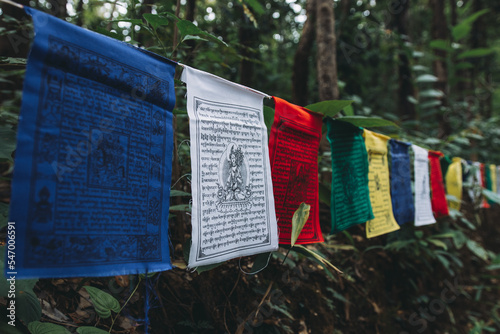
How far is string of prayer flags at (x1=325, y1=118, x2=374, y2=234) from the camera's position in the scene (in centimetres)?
147

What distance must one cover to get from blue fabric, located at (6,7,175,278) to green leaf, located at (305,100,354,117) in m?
0.68

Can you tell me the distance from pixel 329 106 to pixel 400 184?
84 cm

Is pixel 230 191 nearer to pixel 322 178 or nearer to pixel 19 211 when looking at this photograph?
pixel 19 211

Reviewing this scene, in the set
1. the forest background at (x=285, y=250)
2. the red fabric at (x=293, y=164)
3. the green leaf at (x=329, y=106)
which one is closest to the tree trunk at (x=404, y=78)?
the forest background at (x=285, y=250)

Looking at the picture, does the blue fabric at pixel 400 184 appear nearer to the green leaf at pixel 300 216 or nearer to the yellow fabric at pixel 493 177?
the green leaf at pixel 300 216

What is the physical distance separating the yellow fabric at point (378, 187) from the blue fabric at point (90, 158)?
44.2 inches

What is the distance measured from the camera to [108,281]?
1230 millimetres

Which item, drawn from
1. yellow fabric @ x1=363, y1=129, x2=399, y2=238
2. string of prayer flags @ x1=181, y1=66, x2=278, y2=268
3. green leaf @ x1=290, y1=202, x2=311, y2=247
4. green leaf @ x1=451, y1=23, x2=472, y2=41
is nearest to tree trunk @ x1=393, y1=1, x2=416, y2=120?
green leaf @ x1=451, y1=23, x2=472, y2=41

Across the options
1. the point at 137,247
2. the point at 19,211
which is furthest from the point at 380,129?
the point at 19,211

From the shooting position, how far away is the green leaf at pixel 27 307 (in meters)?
0.87

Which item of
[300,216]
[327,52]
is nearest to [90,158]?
[300,216]

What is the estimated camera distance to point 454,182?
2635 mm

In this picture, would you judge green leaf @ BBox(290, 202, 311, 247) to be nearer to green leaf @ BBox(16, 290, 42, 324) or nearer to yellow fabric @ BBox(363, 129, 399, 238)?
yellow fabric @ BBox(363, 129, 399, 238)

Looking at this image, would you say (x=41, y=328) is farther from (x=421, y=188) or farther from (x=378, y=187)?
(x=421, y=188)
